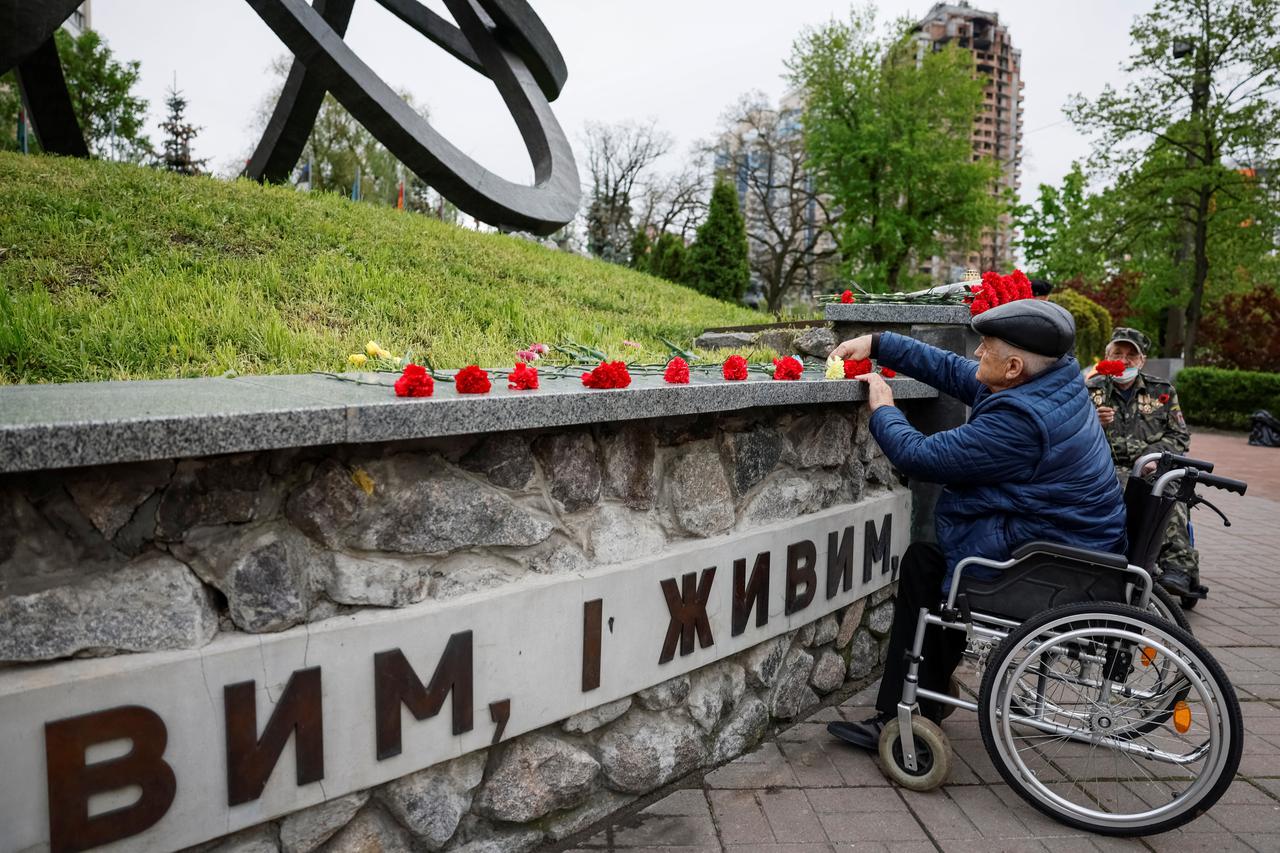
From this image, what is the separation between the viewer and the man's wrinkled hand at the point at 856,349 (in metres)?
3.77

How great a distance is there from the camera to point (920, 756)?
3176 mm

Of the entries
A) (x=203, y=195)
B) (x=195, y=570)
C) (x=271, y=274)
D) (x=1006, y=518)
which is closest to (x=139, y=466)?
(x=195, y=570)

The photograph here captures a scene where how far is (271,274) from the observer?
503 centimetres

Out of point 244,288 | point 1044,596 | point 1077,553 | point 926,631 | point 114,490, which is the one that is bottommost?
point 926,631

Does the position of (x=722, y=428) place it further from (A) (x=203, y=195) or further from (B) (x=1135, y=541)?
(A) (x=203, y=195)

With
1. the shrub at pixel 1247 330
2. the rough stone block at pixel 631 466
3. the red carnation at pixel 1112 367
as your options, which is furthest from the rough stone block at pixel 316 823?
the shrub at pixel 1247 330

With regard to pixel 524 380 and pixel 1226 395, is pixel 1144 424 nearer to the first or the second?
pixel 524 380

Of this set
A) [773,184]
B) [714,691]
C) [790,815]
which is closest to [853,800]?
[790,815]

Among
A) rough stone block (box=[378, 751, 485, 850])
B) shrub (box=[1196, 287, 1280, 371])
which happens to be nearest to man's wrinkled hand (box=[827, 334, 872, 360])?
rough stone block (box=[378, 751, 485, 850])

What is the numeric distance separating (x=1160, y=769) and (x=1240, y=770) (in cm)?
29

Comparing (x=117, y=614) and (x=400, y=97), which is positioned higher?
(x=400, y=97)

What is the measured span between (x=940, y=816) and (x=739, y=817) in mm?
695

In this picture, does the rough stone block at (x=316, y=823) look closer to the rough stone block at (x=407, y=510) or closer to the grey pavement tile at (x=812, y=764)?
the rough stone block at (x=407, y=510)

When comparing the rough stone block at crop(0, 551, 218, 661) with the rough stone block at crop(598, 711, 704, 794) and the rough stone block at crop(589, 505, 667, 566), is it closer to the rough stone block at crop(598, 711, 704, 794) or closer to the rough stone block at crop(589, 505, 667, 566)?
the rough stone block at crop(589, 505, 667, 566)
